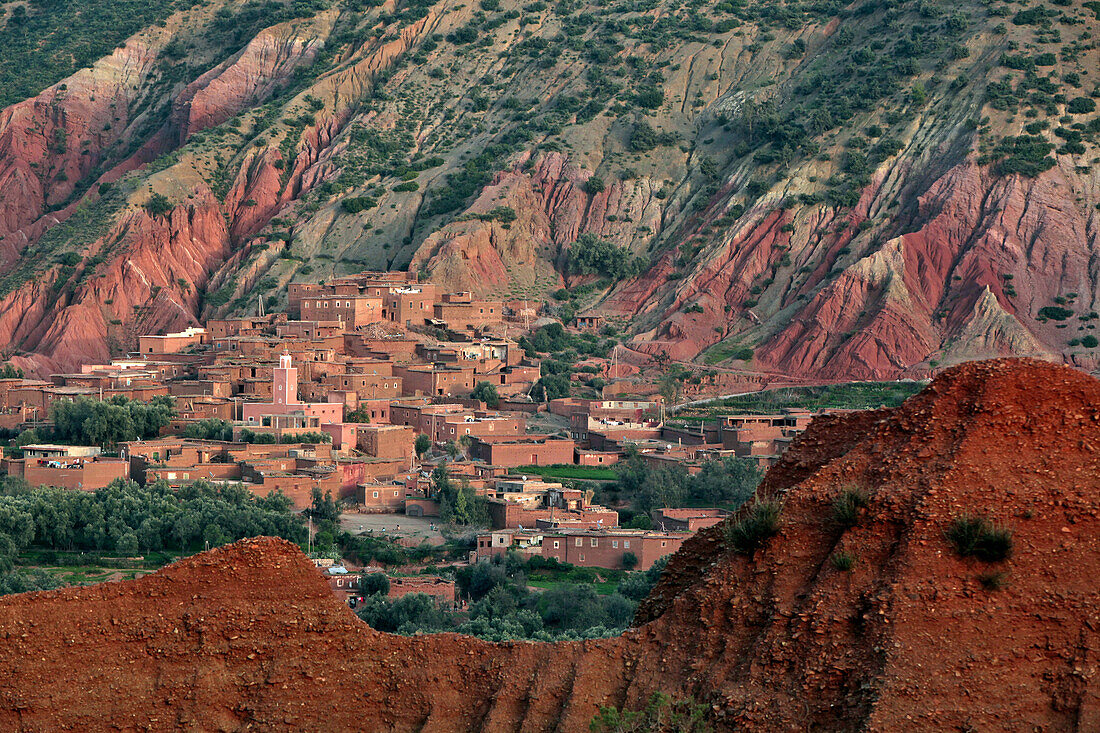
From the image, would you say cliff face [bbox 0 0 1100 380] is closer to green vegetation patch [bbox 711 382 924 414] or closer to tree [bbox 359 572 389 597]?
green vegetation patch [bbox 711 382 924 414]

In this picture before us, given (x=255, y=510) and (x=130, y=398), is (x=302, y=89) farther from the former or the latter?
(x=255, y=510)

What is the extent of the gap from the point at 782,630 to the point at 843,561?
742 millimetres

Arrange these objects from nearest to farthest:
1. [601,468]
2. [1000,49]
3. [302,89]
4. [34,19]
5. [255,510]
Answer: [255,510]
[601,468]
[1000,49]
[302,89]
[34,19]

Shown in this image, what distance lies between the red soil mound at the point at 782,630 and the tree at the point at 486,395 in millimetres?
46766

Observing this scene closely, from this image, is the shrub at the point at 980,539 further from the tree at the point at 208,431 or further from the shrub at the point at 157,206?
the shrub at the point at 157,206

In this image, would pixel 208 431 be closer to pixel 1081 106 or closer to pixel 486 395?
pixel 486 395

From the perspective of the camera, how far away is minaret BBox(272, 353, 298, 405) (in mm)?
57719

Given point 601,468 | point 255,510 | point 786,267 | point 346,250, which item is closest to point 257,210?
point 346,250

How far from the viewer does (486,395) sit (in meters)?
63.3

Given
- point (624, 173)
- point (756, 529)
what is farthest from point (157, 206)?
point (756, 529)

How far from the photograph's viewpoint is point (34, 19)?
4764 inches

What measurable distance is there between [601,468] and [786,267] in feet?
85.5

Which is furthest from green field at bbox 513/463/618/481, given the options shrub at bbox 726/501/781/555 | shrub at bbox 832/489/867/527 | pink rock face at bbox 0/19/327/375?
shrub at bbox 832/489/867/527

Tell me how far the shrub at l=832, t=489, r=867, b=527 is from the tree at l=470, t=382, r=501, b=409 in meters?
49.1
